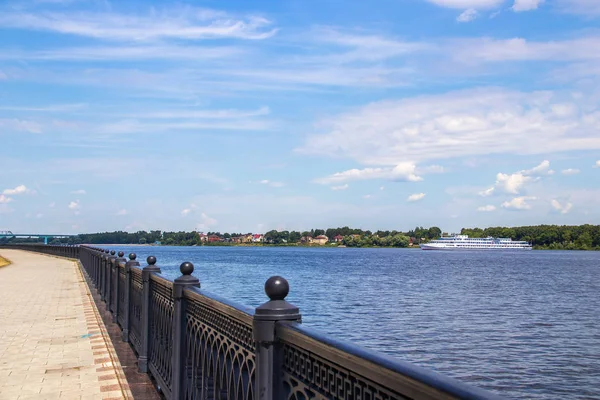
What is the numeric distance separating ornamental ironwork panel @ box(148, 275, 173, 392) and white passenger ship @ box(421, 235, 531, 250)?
511 feet

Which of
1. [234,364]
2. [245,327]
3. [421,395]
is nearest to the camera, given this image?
[421,395]

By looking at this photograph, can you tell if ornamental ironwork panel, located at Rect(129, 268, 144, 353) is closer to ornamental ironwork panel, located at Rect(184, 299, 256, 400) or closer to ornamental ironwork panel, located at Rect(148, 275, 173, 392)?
ornamental ironwork panel, located at Rect(148, 275, 173, 392)

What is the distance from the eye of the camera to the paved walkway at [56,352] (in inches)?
264

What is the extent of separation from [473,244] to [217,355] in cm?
15941

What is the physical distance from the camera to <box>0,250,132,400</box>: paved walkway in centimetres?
671

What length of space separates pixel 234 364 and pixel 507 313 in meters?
29.9

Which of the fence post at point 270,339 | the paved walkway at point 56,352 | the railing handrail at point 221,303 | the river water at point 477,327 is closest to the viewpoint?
the fence post at point 270,339

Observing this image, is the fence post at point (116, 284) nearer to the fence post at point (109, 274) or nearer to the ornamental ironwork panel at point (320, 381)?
the fence post at point (109, 274)

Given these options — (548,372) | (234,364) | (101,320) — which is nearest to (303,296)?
(548,372)

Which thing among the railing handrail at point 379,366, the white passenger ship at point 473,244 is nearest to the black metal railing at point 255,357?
the railing handrail at point 379,366

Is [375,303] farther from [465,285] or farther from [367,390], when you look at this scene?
[367,390]

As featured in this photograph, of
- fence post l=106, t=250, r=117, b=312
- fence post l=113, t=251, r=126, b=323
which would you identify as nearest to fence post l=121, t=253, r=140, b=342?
fence post l=113, t=251, r=126, b=323

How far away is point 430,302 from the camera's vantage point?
34812 mm

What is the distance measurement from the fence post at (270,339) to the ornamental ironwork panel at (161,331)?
268 centimetres
